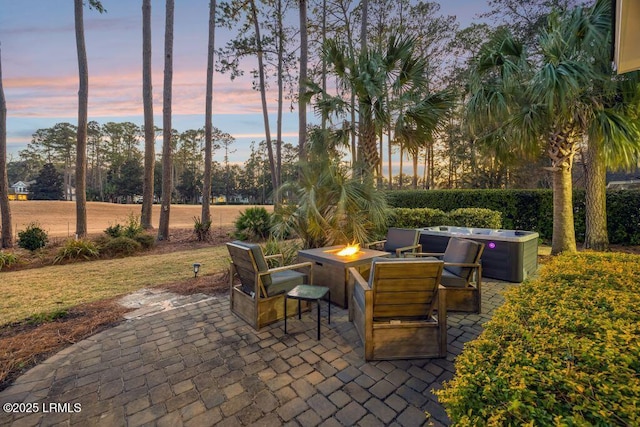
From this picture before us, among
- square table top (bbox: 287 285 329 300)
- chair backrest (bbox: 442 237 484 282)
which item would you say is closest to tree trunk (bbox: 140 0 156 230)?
square table top (bbox: 287 285 329 300)

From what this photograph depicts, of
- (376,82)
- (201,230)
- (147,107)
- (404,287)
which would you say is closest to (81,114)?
(147,107)

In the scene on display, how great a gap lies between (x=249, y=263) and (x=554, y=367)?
2459 mm

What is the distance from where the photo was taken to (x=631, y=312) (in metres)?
1.53

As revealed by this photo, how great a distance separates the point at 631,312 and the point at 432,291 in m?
1.14

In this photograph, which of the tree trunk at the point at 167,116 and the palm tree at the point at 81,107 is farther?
the tree trunk at the point at 167,116

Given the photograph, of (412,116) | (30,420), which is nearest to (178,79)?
(412,116)

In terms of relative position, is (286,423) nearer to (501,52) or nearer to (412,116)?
(412,116)

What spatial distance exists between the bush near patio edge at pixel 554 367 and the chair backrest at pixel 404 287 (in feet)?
1.97

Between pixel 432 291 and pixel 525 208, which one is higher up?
pixel 525 208

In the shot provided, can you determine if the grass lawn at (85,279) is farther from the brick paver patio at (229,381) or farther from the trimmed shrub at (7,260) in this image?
the brick paver patio at (229,381)

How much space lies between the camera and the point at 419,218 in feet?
22.0

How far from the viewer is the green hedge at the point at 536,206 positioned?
706cm

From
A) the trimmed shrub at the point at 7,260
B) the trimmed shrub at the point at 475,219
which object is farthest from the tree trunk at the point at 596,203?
the trimmed shrub at the point at 7,260

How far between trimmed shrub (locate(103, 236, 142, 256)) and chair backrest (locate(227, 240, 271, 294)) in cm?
595
